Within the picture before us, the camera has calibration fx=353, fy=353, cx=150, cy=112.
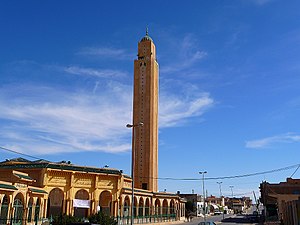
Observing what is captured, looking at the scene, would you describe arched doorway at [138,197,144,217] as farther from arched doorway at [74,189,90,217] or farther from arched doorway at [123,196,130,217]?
arched doorway at [74,189,90,217]

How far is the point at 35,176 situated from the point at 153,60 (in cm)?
4426

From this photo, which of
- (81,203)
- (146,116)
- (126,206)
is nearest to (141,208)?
(126,206)

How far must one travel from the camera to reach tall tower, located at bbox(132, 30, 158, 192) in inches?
2844

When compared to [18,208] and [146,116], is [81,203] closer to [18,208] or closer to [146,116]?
[18,208]

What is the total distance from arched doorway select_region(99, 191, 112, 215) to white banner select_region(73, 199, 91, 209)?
357 cm

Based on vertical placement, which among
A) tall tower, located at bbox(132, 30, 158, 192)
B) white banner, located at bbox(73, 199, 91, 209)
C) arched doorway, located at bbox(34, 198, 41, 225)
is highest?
tall tower, located at bbox(132, 30, 158, 192)

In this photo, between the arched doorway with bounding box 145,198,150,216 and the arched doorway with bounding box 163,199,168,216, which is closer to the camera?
the arched doorway with bounding box 145,198,150,216

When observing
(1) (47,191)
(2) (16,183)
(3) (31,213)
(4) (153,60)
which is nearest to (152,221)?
(1) (47,191)

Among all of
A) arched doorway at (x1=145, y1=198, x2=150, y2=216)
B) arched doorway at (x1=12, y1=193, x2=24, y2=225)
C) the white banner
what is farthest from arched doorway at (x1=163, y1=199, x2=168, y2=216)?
arched doorway at (x1=12, y1=193, x2=24, y2=225)

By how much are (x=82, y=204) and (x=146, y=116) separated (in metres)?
34.0

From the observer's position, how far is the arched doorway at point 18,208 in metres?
31.1

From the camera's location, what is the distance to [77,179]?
4416cm

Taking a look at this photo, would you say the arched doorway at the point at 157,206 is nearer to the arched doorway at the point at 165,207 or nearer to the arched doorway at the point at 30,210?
the arched doorway at the point at 165,207

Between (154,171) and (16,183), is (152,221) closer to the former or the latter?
(154,171)
